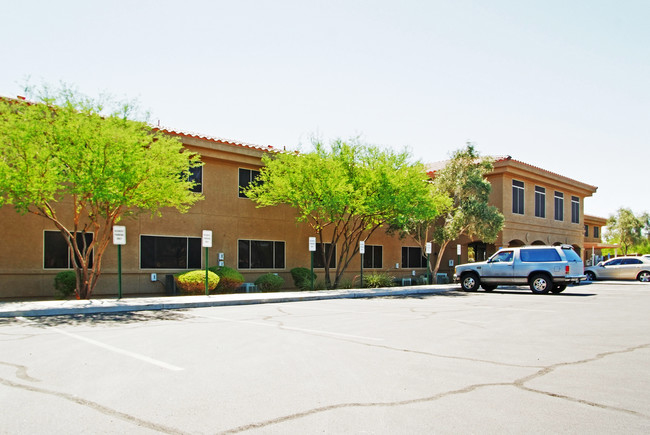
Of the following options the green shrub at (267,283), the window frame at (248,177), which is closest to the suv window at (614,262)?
the green shrub at (267,283)

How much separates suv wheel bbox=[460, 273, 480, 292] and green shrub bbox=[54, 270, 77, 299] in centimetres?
1673

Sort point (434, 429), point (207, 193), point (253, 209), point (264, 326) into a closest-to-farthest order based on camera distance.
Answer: point (434, 429), point (264, 326), point (207, 193), point (253, 209)

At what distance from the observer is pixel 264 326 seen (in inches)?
474

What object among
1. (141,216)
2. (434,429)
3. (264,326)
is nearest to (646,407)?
(434,429)

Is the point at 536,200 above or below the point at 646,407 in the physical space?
above

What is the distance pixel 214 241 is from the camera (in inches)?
939

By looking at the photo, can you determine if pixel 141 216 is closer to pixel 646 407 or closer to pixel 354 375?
pixel 354 375

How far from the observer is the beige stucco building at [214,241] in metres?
19.4

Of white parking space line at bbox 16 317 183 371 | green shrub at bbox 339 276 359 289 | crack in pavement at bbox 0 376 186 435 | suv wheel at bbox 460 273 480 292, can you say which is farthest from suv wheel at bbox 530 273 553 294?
crack in pavement at bbox 0 376 186 435

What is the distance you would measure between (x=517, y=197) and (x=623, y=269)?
8.41 metres

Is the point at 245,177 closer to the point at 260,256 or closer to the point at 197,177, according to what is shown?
the point at 197,177

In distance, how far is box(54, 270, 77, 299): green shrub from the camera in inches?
742

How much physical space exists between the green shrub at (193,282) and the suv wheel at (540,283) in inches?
529

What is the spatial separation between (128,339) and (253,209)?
15.5 meters
